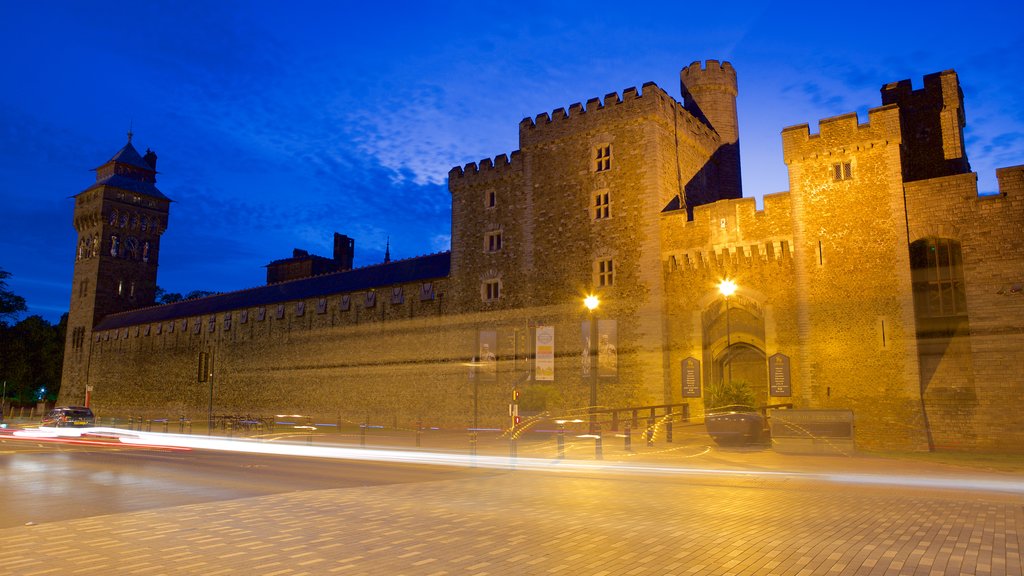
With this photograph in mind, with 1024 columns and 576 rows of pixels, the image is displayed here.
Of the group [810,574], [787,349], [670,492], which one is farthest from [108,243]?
[810,574]

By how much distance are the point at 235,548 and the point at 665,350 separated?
2382 cm

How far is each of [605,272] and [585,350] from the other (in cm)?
371

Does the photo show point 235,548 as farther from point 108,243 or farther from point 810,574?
point 108,243

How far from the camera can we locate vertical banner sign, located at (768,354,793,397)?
2545cm

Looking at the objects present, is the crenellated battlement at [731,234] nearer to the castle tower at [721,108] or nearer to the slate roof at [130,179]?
the castle tower at [721,108]

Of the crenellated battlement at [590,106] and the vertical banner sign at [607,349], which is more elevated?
the crenellated battlement at [590,106]

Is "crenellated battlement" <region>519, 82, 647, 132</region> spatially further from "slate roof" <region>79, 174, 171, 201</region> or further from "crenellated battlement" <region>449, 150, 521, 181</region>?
"slate roof" <region>79, 174, 171, 201</region>

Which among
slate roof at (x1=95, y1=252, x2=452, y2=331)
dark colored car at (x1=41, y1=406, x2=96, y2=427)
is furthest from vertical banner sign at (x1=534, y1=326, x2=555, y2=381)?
dark colored car at (x1=41, y1=406, x2=96, y2=427)

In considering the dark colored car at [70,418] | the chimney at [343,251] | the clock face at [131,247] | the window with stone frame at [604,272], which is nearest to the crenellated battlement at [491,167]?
the window with stone frame at [604,272]

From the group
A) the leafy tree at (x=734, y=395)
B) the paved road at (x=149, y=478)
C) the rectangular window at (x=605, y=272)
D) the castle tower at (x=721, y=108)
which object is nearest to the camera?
the paved road at (x=149, y=478)

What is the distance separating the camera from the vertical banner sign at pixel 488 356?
35.0m

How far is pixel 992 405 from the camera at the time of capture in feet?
71.7

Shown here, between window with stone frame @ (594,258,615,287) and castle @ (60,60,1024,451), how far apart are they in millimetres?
86

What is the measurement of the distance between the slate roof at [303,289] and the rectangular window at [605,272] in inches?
418
